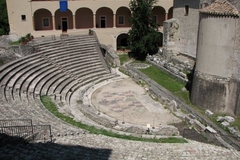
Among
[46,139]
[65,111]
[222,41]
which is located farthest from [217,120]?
[46,139]

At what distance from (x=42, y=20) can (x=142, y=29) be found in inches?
476

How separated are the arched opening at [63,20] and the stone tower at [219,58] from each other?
1930 centimetres

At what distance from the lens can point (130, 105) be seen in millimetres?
21625

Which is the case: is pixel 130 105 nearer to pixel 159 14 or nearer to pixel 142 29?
pixel 142 29

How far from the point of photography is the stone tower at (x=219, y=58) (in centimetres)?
1831

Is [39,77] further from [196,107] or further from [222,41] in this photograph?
[222,41]

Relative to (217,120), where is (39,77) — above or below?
above

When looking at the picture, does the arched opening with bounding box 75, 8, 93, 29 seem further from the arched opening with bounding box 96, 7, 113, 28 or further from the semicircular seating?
the semicircular seating

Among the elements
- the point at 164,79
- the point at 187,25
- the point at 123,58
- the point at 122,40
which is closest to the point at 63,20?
the point at 122,40

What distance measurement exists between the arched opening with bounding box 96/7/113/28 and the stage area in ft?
42.0

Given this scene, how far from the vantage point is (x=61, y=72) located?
2500 cm

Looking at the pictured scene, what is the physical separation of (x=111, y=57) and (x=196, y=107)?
44.0 ft

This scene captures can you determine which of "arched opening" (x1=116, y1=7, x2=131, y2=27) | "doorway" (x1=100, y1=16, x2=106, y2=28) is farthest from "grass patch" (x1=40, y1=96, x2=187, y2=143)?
"arched opening" (x1=116, y1=7, x2=131, y2=27)

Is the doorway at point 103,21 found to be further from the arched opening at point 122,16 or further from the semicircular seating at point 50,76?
the semicircular seating at point 50,76
